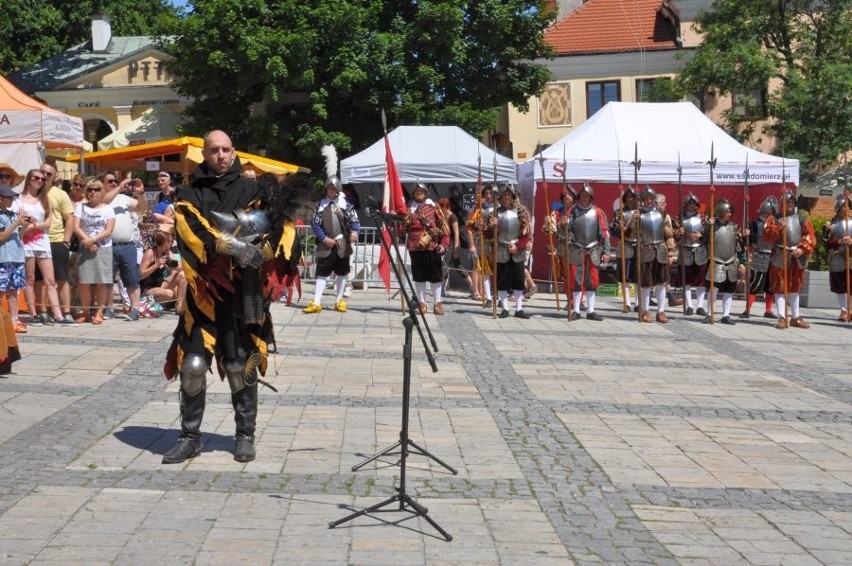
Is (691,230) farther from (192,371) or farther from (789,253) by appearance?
(192,371)

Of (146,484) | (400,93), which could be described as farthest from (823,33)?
(146,484)

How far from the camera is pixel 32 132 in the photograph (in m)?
14.3

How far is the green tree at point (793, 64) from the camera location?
98.1ft

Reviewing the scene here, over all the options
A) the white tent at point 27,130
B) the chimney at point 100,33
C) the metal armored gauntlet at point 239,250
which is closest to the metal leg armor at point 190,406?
the metal armored gauntlet at point 239,250

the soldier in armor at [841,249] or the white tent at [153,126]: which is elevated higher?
the white tent at [153,126]

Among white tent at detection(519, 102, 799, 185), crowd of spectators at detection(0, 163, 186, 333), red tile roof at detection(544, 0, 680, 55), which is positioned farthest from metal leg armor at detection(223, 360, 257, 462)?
red tile roof at detection(544, 0, 680, 55)

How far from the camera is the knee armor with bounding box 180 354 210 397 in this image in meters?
6.50

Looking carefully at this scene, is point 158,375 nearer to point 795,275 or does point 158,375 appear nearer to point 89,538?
point 89,538

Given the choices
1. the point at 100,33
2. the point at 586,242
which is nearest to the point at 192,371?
the point at 586,242

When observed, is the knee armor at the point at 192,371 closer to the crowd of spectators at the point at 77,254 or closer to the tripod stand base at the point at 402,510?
the tripod stand base at the point at 402,510

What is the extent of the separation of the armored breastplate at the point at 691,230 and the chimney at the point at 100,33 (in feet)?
98.6

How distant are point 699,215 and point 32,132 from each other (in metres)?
8.90

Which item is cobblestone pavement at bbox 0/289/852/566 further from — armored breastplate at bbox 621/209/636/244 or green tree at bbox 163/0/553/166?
green tree at bbox 163/0/553/166

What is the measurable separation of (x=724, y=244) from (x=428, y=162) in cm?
635
